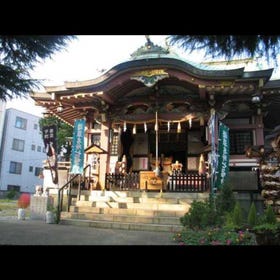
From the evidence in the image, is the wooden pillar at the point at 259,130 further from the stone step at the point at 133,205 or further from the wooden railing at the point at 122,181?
the wooden railing at the point at 122,181

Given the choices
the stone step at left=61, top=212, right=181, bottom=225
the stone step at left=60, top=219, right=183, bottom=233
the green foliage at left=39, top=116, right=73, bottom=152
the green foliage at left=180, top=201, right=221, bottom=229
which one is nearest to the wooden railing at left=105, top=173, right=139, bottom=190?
the stone step at left=61, top=212, right=181, bottom=225

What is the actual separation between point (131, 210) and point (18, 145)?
37624 mm

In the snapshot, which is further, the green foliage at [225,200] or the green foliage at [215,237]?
the green foliage at [225,200]

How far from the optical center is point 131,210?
38.4 ft

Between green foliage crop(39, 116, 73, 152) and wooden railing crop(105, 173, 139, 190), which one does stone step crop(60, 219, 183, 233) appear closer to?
wooden railing crop(105, 173, 139, 190)

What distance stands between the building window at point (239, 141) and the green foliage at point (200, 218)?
6.75m

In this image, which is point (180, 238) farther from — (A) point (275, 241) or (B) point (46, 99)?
(B) point (46, 99)

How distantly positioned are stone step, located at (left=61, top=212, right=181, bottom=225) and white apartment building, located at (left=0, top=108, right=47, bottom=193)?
32446 millimetres

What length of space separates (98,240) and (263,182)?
5.94 m

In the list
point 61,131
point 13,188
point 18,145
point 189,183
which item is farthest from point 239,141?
point 13,188

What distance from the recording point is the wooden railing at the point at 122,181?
13.8 meters

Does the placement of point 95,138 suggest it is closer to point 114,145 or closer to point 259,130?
point 114,145

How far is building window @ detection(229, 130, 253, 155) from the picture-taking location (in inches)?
589

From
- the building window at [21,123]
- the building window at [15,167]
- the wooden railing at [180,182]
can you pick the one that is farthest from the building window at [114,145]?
the building window at [21,123]
